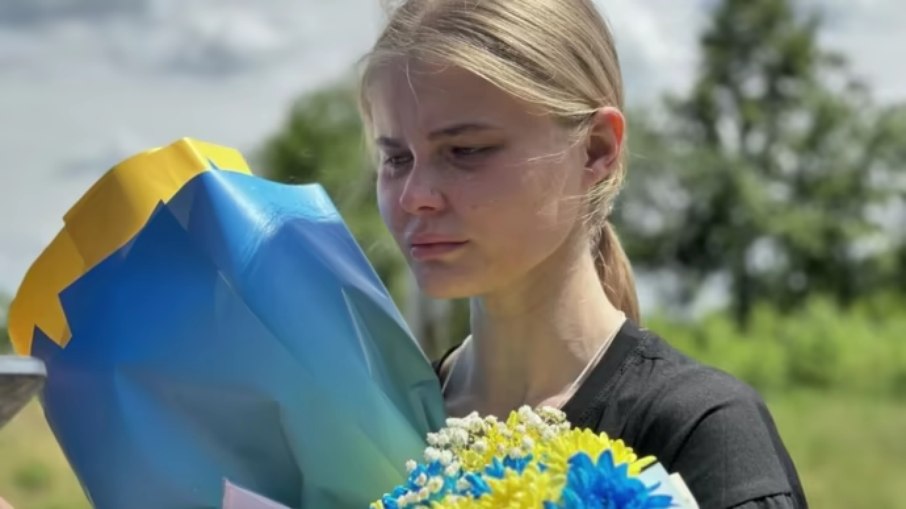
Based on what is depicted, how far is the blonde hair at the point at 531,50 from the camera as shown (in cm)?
158

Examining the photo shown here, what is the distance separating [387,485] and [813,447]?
11.5 meters

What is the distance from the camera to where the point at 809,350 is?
1694cm

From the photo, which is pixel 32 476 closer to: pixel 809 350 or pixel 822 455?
pixel 822 455

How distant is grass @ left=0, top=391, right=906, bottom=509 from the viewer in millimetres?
9531

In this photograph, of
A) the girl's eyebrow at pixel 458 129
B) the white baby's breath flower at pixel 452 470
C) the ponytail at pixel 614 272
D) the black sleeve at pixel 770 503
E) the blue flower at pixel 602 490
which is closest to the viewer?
the blue flower at pixel 602 490

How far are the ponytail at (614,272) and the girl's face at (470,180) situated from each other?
22cm

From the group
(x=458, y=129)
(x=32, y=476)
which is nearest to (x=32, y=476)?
(x=32, y=476)

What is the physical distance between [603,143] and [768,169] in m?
27.8

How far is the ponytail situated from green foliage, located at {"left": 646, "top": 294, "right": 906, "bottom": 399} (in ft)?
43.1

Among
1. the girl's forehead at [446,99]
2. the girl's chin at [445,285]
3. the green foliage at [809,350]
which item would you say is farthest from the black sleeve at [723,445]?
the green foliage at [809,350]

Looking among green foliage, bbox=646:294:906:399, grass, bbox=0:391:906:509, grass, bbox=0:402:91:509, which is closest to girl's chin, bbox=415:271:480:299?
grass, bbox=0:391:906:509

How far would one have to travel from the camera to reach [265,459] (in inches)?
61.9

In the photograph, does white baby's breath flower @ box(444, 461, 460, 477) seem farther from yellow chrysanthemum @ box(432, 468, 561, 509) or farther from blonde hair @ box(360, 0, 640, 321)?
blonde hair @ box(360, 0, 640, 321)

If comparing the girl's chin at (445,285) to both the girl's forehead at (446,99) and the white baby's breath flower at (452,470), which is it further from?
the white baby's breath flower at (452,470)
